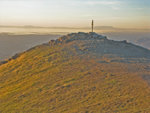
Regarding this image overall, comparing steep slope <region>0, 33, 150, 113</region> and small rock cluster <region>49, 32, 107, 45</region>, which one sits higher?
small rock cluster <region>49, 32, 107, 45</region>

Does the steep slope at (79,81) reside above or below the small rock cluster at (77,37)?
below

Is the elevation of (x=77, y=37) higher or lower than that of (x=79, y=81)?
higher

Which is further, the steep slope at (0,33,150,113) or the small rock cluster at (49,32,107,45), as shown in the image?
the small rock cluster at (49,32,107,45)

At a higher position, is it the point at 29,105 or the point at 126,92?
the point at 126,92

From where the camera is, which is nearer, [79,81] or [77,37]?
[79,81]

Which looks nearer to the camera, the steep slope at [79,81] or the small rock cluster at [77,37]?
the steep slope at [79,81]

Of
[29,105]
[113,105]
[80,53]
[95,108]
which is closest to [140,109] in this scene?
[113,105]

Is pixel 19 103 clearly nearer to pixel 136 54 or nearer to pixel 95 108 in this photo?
pixel 95 108

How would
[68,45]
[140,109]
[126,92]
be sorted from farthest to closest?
[68,45]
[126,92]
[140,109]
